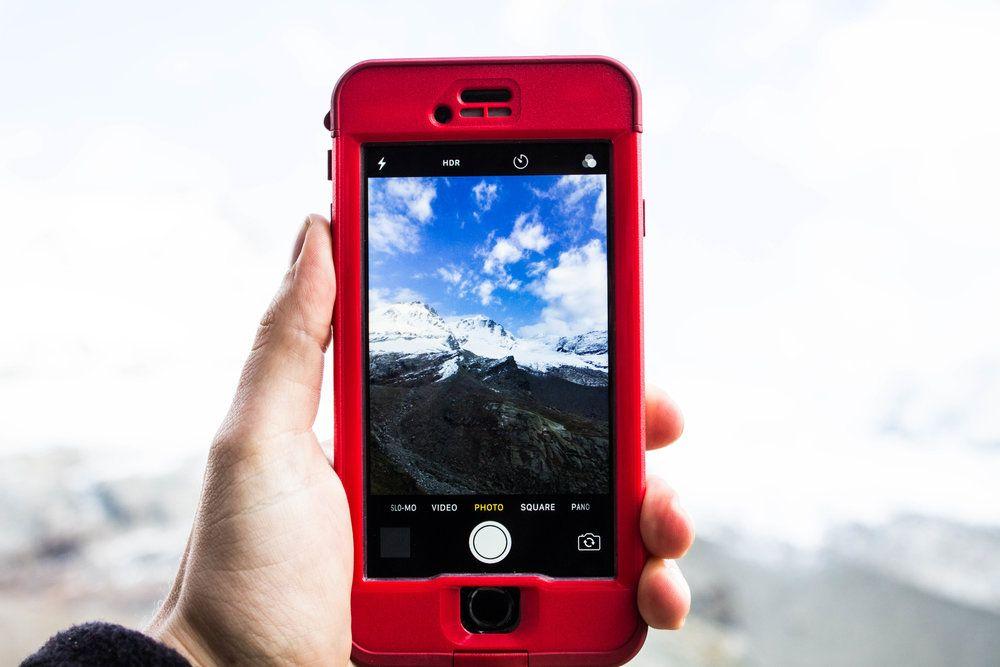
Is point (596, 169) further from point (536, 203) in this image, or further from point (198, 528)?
point (198, 528)

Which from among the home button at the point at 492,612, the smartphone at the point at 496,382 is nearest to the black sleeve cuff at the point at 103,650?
the smartphone at the point at 496,382

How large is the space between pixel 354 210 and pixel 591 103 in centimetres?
35

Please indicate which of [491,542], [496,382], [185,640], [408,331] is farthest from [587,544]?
[185,640]

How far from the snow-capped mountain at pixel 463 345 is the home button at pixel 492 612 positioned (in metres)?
0.29

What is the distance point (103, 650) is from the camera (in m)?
0.98

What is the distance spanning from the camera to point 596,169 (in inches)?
46.3

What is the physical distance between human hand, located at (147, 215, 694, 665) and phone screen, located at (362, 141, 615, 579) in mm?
59

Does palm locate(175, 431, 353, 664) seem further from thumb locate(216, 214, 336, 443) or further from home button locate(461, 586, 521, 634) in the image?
home button locate(461, 586, 521, 634)

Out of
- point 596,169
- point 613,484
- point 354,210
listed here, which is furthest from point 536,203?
point 613,484

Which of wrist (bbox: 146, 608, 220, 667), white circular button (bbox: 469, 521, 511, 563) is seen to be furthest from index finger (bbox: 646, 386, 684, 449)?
wrist (bbox: 146, 608, 220, 667)

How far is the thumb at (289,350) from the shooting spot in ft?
3.71

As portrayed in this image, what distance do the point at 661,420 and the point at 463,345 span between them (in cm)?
37

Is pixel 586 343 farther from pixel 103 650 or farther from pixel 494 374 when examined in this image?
pixel 103 650

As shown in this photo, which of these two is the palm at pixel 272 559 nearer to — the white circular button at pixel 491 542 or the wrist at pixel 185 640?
the wrist at pixel 185 640
